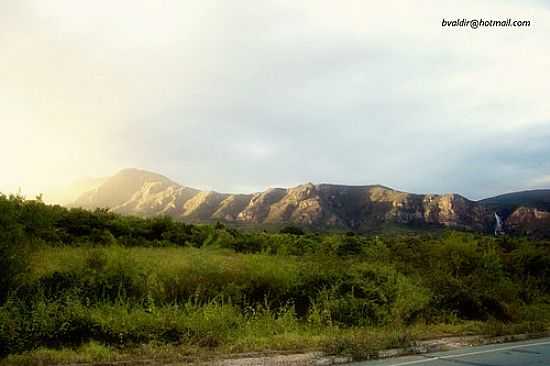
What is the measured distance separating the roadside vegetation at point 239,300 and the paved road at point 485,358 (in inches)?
34.3

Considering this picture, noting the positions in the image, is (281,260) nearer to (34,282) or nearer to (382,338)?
(382,338)

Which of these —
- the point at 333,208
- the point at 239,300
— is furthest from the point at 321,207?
the point at 239,300

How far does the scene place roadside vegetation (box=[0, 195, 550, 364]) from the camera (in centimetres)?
1100

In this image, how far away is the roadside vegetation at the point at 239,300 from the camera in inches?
433

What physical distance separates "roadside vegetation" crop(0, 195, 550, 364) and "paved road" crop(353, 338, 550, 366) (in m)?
0.87

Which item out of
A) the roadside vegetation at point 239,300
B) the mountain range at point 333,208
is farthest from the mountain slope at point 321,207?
the roadside vegetation at point 239,300

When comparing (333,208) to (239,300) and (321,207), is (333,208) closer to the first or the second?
(321,207)

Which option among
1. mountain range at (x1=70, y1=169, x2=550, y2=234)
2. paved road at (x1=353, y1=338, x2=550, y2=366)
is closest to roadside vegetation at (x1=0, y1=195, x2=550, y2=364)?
paved road at (x1=353, y1=338, x2=550, y2=366)

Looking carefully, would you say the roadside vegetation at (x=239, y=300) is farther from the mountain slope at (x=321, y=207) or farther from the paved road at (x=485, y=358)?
the mountain slope at (x=321, y=207)

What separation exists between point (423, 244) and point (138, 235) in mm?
24472

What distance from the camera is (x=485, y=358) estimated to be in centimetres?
1109

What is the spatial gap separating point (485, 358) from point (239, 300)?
7410mm

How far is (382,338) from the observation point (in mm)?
12242

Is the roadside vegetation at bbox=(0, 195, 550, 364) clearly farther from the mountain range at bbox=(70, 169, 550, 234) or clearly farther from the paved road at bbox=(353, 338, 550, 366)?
the mountain range at bbox=(70, 169, 550, 234)
